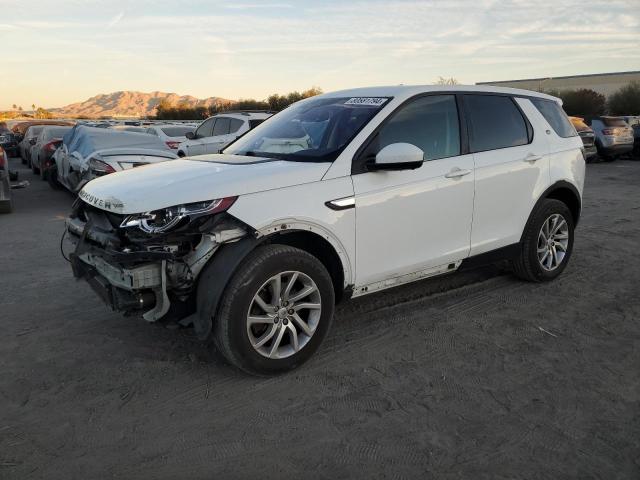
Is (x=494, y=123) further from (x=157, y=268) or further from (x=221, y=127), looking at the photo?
(x=221, y=127)

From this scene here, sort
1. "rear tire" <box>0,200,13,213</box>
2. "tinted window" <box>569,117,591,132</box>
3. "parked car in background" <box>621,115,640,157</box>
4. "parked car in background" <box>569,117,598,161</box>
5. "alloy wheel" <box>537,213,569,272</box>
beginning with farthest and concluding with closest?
1. "parked car in background" <box>621,115,640,157</box>
2. "tinted window" <box>569,117,591,132</box>
3. "parked car in background" <box>569,117,598,161</box>
4. "rear tire" <box>0,200,13,213</box>
5. "alloy wheel" <box>537,213,569,272</box>

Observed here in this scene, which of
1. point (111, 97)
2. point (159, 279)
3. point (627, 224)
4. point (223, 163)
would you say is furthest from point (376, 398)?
point (111, 97)

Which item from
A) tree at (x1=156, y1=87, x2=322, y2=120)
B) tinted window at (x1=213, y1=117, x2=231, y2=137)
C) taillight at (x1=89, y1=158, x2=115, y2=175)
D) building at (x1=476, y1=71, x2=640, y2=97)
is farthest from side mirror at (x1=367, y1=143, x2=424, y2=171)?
building at (x1=476, y1=71, x2=640, y2=97)

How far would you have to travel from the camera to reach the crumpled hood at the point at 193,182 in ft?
11.3

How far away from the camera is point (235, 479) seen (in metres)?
2.68

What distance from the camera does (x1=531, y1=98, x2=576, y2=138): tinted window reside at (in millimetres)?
5508

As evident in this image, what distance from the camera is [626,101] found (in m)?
48.7

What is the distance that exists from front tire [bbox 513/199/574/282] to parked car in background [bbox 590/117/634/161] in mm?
15922

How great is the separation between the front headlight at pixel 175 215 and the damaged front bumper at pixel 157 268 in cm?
8

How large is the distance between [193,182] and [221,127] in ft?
38.0

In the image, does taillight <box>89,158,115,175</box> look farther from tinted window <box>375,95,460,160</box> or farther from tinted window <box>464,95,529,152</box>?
tinted window <box>464,95,529,152</box>

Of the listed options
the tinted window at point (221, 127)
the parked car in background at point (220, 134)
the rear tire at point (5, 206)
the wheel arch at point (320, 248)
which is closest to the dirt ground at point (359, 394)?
the wheel arch at point (320, 248)

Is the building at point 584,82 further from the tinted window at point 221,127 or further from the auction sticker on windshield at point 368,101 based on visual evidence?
the auction sticker on windshield at point 368,101

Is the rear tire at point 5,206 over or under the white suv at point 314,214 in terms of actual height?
under
